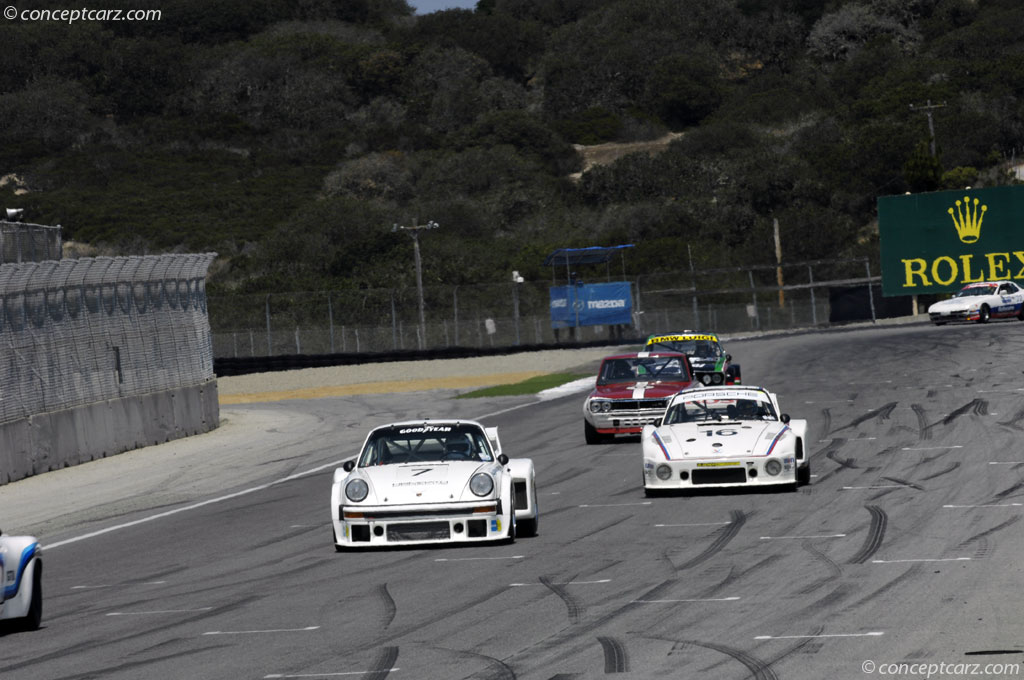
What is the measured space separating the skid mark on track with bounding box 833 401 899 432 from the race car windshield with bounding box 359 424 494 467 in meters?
→ 10.3

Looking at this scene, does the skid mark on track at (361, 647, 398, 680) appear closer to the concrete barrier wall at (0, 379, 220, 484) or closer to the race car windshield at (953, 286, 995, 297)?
the concrete barrier wall at (0, 379, 220, 484)

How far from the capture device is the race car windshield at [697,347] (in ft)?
95.3

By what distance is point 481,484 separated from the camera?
1298cm

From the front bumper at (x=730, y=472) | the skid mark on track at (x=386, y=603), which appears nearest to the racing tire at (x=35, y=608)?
the skid mark on track at (x=386, y=603)

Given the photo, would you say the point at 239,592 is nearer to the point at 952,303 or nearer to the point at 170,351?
the point at 170,351

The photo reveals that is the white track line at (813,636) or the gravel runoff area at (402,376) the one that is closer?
the white track line at (813,636)

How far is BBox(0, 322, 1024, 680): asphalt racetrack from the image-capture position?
8438 mm

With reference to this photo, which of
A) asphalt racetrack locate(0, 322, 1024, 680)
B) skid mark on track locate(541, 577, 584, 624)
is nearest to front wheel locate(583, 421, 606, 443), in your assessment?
asphalt racetrack locate(0, 322, 1024, 680)

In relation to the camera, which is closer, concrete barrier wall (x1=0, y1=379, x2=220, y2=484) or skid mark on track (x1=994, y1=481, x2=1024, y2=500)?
skid mark on track (x1=994, y1=481, x2=1024, y2=500)

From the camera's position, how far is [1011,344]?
1543 inches

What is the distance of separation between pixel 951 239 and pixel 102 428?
4068cm

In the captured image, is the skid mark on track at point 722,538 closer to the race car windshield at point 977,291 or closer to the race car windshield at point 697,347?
the race car windshield at point 697,347

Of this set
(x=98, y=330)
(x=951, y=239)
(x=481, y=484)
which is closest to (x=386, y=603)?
(x=481, y=484)

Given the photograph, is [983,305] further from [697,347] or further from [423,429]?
[423,429]
